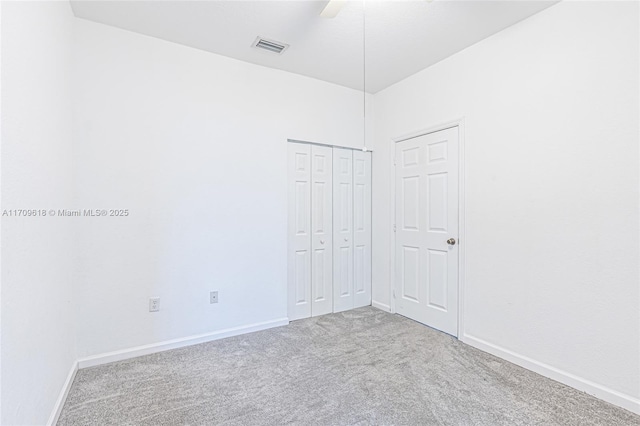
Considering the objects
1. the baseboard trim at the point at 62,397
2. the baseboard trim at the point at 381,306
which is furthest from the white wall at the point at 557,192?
the baseboard trim at the point at 62,397

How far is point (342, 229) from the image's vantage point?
372 cm

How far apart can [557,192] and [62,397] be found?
352 cm

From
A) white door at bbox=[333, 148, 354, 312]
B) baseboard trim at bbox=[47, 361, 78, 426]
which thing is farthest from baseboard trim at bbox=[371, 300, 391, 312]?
baseboard trim at bbox=[47, 361, 78, 426]

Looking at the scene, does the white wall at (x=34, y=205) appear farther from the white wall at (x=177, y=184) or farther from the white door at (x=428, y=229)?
the white door at (x=428, y=229)

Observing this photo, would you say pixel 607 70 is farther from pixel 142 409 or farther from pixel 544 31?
pixel 142 409

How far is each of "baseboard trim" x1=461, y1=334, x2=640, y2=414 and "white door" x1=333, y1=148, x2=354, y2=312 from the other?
56.1 inches

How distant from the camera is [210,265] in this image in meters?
2.88

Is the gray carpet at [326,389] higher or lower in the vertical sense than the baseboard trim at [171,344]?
lower

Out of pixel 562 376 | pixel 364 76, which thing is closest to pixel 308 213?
pixel 364 76

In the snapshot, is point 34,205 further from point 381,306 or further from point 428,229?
point 381,306

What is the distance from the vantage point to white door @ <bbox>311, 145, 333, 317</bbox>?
3533 mm

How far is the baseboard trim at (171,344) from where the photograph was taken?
240cm

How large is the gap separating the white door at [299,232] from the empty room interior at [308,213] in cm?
3

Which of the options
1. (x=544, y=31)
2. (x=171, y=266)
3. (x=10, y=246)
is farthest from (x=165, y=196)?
(x=544, y=31)
